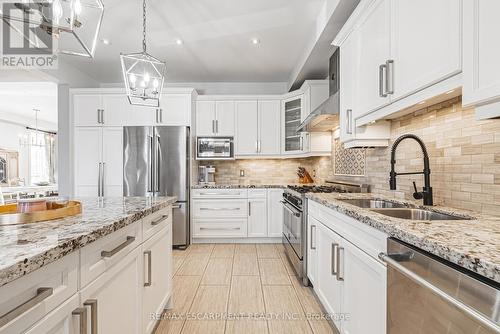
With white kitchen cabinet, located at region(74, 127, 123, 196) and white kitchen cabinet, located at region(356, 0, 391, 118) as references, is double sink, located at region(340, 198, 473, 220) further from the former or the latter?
white kitchen cabinet, located at region(74, 127, 123, 196)

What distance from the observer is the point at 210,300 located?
2.38 metres

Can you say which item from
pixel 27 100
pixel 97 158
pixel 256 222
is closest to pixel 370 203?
pixel 256 222

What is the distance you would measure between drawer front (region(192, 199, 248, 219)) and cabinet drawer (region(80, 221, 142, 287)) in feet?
8.92

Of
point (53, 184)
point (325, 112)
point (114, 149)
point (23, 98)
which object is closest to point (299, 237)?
point (325, 112)

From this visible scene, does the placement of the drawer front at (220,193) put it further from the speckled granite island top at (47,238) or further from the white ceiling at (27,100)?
the white ceiling at (27,100)

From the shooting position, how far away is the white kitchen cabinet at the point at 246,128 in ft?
14.7

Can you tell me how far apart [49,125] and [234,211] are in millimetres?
8803

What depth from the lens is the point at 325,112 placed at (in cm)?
261

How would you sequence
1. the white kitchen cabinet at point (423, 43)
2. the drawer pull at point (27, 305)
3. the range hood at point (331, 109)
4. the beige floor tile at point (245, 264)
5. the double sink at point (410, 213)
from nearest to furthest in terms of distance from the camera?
the drawer pull at point (27, 305) < the white kitchen cabinet at point (423, 43) < the double sink at point (410, 213) < the range hood at point (331, 109) < the beige floor tile at point (245, 264)

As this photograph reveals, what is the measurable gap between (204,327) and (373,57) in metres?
2.25

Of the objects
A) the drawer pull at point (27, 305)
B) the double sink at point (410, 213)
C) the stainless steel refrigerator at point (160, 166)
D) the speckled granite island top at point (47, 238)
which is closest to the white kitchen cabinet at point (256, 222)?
the stainless steel refrigerator at point (160, 166)

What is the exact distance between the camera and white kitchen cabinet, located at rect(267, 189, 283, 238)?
4176 mm

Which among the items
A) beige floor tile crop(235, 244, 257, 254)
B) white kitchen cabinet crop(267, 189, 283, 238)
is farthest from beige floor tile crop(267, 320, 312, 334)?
white kitchen cabinet crop(267, 189, 283, 238)

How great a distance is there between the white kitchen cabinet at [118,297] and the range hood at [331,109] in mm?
2023
